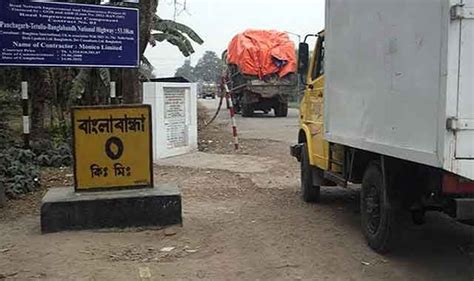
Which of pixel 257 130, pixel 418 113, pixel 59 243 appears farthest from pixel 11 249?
pixel 257 130

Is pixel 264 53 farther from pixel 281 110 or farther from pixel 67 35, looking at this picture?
pixel 67 35

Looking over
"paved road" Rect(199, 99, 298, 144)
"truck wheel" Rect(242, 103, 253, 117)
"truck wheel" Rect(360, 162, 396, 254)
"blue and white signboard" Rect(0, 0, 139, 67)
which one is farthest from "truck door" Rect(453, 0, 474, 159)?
"truck wheel" Rect(242, 103, 253, 117)

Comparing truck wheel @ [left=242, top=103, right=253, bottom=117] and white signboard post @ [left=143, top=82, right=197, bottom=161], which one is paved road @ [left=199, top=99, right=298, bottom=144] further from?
white signboard post @ [left=143, top=82, right=197, bottom=161]

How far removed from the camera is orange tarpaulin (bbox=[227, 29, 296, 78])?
24797mm

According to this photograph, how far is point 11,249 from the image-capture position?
21.4ft

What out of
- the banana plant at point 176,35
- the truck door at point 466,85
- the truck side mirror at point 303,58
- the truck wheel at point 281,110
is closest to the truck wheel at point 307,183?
the truck side mirror at point 303,58

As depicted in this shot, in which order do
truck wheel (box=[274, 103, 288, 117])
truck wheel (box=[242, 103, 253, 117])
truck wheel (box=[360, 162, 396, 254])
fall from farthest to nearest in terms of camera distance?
truck wheel (box=[274, 103, 288, 117]) < truck wheel (box=[242, 103, 253, 117]) < truck wheel (box=[360, 162, 396, 254])

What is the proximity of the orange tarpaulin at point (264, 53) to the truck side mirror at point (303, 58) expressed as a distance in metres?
16.0

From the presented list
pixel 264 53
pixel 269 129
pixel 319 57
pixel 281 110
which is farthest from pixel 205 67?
pixel 319 57

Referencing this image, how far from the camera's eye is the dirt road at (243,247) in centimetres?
571

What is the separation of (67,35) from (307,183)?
4.53 m

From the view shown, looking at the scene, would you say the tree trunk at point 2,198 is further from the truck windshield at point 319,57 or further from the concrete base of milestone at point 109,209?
the truck windshield at point 319,57

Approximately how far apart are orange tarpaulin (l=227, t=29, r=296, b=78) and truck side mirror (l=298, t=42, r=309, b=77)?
16.0 meters

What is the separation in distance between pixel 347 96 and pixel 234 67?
1993 centimetres
